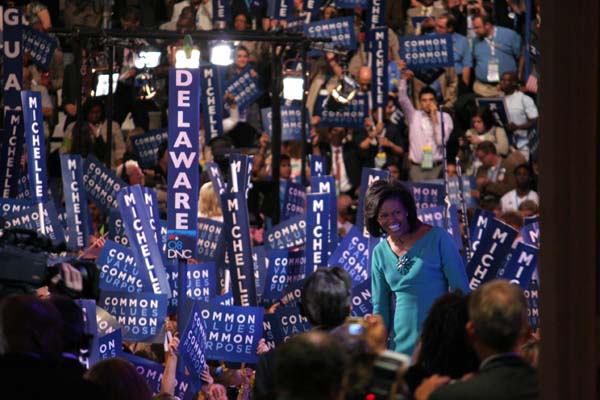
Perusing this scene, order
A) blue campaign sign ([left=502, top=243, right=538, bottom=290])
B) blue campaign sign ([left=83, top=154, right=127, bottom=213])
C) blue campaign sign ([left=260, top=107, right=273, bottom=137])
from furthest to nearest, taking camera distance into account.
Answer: blue campaign sign ([left=260, top=107, right=273, bottom=137])
blue campaign sign ([left=83, top=154, right=127, bottom=213])
blue campaign sign ([left=502, top=243, right=538, bottom=290])

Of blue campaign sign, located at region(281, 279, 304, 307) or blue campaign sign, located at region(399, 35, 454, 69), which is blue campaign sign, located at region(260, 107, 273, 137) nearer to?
blue campaign sign, located at region(399, 35, 454, 69)

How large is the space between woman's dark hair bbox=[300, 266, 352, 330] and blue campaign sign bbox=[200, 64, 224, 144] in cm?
855

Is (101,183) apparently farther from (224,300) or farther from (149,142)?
(149,142)

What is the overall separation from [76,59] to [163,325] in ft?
18.9

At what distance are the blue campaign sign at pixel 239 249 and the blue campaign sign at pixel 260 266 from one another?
0.60m

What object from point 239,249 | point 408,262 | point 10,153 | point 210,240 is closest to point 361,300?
point 239,249

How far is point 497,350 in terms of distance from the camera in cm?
485

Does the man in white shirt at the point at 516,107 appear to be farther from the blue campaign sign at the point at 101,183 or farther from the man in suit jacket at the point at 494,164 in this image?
the blue campaign sign at the point at 101,183

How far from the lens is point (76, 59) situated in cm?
1488

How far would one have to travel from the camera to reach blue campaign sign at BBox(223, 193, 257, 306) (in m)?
10.4

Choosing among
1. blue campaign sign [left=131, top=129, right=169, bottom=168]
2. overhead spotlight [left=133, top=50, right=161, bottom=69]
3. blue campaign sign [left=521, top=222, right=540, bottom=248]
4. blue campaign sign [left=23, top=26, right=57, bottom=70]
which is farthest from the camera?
overhead spotlight [left=133, top=50, right=161, bottom=69]

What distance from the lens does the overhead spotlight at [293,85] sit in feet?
51.2

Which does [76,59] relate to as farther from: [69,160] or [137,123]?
Result: [69,160]

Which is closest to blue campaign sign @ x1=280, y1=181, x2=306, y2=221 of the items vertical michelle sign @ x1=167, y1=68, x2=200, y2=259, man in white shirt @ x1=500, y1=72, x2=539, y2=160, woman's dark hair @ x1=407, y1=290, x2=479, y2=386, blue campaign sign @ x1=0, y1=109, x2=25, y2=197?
blue campaign sign @ x1=0, y1=109, x2=25, y2=197
